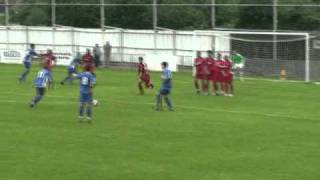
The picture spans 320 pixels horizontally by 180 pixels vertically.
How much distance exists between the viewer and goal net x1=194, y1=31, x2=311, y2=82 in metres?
40.7

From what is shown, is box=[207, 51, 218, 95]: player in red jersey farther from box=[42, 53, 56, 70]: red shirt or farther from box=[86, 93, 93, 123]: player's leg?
box=[86, 93, 93, 123]: player's leg

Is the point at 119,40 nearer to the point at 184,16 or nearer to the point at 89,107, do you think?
the point at 184,16

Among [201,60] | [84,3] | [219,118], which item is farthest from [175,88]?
[84,3]

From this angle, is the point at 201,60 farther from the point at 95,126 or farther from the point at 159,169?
the point at 159,169

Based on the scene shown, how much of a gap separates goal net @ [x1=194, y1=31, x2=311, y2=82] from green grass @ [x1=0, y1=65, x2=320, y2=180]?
808 centimetres

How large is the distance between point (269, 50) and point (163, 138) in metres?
24.7

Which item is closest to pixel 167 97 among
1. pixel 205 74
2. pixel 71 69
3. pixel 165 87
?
pixel 165 87

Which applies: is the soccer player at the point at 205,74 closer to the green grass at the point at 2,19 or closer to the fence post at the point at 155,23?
the fence post at the point at 155,23

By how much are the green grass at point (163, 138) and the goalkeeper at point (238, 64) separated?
6.45 m

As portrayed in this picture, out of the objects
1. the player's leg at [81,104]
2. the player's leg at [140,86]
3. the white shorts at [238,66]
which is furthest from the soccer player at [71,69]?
the player's leg at [81,104]

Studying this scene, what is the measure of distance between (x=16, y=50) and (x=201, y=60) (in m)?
25.1

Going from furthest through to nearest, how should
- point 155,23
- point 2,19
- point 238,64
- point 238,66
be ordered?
1. point 2,19
2. point 155,23
3. point 238,66
4. point 238,64

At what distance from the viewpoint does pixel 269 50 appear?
142 ft

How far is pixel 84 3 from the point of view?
60312 mm
